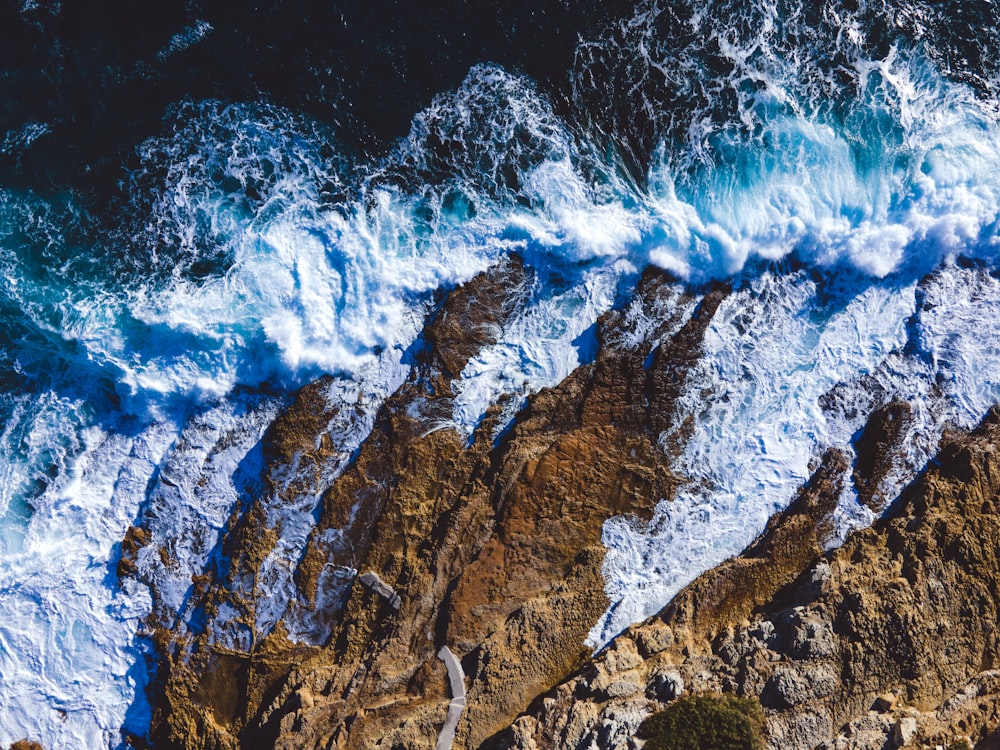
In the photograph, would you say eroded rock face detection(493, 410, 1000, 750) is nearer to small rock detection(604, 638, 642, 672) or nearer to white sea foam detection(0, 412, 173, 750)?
small rock detection(604, 638, 642, 672)

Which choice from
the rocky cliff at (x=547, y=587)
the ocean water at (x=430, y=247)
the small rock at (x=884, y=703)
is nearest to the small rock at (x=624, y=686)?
the rocky cliff at (x=547, y=587)

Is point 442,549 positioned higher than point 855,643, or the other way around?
point 442,549

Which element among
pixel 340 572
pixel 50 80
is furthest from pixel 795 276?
pixel 50 80

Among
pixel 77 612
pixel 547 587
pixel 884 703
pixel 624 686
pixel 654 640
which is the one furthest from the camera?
pixel 77 612

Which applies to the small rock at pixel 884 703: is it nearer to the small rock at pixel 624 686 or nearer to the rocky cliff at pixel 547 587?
the rocky cliff at pixel 547 587

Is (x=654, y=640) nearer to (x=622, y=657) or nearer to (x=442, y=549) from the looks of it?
(x=622, y=657)

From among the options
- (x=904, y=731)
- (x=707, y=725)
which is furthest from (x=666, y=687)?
(x=904, y=731)
